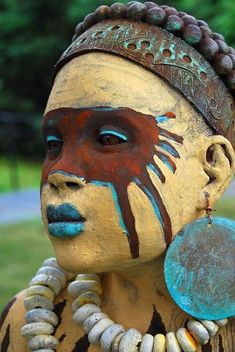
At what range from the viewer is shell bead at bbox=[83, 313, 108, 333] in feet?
5.45

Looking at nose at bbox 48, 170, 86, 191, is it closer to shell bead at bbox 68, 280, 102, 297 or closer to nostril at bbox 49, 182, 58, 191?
nostril at bbox 49, 182, 58, 191

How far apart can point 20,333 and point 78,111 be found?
26.9 inches

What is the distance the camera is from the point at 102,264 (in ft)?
5.24

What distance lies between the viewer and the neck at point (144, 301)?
1.68 meters

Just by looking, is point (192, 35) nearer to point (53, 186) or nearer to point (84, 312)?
point (53, 186)

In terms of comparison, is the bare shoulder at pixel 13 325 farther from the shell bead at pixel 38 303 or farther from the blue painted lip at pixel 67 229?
the blue painted lip at pixel 67 229

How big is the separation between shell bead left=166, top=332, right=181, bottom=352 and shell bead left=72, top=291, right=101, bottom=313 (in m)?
0.25

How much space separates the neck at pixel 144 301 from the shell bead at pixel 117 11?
620 mm

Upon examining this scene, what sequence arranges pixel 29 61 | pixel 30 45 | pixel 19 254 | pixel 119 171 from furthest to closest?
1. pixel 29 61
2. pixel 30 45
3. pixel 19 254
4. pixel 119 171

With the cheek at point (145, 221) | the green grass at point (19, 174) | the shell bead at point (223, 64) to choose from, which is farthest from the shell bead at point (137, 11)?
the green grass at point (19, 174)

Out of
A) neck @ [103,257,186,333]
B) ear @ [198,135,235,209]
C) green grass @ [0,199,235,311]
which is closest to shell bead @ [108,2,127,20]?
ear @ [198,135,235,209]

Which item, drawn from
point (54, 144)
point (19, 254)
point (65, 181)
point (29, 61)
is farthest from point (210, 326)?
point (29, 61)

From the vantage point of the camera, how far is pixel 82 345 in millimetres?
1754

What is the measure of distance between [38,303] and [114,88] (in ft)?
2.10
